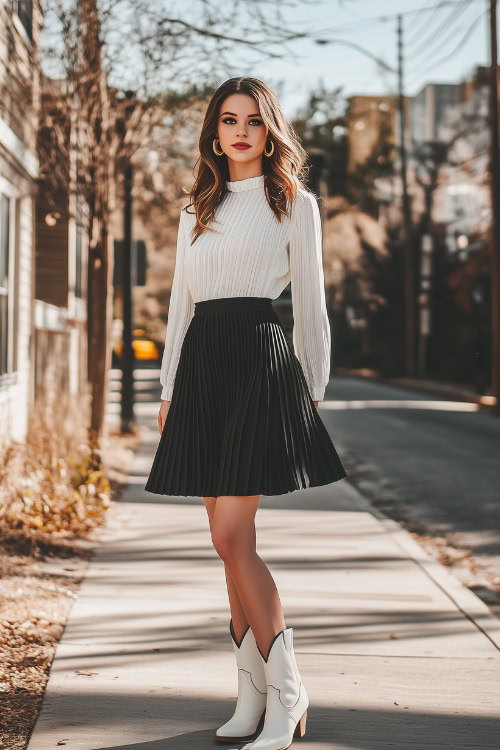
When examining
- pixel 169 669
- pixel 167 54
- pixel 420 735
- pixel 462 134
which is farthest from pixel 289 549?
pixel 462 134

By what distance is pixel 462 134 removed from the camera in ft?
139

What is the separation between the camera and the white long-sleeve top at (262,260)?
3.63 meters

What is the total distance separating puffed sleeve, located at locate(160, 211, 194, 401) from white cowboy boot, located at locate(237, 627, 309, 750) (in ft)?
2.95

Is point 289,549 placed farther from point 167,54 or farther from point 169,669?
point 167,54

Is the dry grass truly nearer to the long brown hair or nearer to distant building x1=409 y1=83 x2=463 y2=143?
the long brown hair

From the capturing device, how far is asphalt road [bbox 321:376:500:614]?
8953 millimetres

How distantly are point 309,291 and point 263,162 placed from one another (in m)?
0.46

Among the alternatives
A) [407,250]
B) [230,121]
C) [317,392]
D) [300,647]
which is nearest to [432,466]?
[300,647]

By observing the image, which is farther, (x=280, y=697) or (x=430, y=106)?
(x=430, y=106)

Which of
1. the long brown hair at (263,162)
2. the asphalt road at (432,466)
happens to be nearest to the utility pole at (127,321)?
the asphalt road at (432,466)

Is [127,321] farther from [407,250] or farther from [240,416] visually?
[407,250]

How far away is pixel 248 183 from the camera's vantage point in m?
3.73

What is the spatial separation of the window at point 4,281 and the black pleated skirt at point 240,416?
7.37 m

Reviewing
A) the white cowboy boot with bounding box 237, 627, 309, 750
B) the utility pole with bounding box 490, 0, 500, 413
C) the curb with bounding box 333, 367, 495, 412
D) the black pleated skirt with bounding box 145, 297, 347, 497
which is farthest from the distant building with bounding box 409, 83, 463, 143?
the white cowboy boot with bounding box 237, 627, 309, 750
